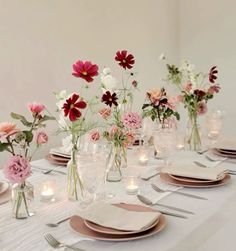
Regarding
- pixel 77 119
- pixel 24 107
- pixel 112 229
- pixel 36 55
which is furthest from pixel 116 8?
pixel 112 229

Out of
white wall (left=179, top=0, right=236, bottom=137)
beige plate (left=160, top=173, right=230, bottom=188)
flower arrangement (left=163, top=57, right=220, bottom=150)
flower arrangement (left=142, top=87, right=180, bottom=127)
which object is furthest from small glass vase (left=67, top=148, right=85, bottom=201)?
white wall (left=179, top=0, right=236, bottom=137)

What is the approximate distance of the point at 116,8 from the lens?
3297 mm

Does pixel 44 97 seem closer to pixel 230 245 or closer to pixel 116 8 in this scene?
pixel 116 8

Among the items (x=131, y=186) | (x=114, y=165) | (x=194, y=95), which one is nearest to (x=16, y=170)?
(x=131, y=186)

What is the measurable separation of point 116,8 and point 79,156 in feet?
7.42

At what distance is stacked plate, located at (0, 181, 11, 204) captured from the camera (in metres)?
1.36

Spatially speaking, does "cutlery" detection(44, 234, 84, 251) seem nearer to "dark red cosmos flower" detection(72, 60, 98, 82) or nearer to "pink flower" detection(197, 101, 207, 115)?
"dark red cosmos flower" detection(72, 60, 98, 82)

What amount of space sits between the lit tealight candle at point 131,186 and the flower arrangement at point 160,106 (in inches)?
19.5

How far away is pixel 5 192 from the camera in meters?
1.43

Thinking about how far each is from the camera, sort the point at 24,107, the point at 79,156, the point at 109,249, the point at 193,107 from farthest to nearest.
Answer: the point at 24,107 < the point at 193,107 < the point at 79,156 < the point at 109,249

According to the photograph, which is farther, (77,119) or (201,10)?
(201,10)

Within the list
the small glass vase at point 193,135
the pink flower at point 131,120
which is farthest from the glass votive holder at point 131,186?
the small glass vase at point 193,135

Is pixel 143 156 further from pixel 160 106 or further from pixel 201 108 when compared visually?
pixel 201 108

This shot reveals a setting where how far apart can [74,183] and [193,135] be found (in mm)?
937
